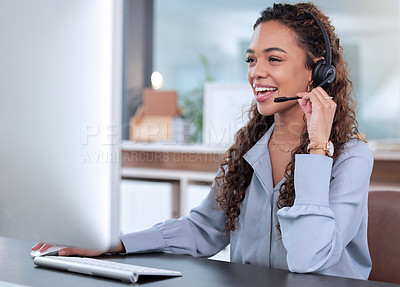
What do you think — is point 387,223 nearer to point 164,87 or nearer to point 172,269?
point 172,269

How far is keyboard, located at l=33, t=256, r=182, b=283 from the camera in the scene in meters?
0.88

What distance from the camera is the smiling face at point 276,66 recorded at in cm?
143

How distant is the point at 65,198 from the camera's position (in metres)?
0.72

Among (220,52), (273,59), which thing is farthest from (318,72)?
(220,52)

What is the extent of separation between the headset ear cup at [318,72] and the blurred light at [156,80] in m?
3.13

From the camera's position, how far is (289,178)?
134 centimetres

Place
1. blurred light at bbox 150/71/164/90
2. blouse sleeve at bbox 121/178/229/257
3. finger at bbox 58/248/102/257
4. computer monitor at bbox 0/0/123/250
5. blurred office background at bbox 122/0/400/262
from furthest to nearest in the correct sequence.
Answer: blurred light at bbox 150/71/164/90 → blurred office background at bbox 122/0/400/262 → blouse sleeve at bbox 121/178/229/257 → finger at bbox 58/248/102/257 → computer monitor at bbox 0/0/123/250

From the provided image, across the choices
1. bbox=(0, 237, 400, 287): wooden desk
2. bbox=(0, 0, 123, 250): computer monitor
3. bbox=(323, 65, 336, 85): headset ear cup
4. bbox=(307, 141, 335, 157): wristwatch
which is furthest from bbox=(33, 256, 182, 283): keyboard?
bbox=(323, 65, 336, 85): headset ear cup

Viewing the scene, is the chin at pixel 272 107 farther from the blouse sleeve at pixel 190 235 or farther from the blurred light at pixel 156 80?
the blurred light at pixel 156 80

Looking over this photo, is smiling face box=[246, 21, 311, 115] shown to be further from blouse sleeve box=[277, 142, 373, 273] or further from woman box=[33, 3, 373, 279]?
blouse sleeve box=[277, 142, 373, 273]

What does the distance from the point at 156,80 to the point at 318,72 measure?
3155mm

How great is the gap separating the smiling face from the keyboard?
647 mm

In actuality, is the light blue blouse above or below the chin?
below

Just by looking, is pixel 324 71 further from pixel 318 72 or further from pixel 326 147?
pixel 326 147
